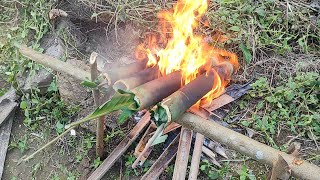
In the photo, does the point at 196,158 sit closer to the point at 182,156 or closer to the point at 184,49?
the point at 182,156

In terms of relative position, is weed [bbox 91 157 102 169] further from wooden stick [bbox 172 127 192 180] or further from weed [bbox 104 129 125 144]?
wooden stick [bbox 172 127 192 180]

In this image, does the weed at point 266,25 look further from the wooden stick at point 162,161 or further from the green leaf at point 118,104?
the green leaf at point 118,104

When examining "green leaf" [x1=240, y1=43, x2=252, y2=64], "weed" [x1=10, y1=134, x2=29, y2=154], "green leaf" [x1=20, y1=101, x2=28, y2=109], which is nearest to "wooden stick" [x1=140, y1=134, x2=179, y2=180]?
"green leaf" [x1=240, y1=43, x2=252, y2=64]

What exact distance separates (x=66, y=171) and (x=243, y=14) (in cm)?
237

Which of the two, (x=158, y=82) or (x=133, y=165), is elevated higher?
(x=158, y=82)

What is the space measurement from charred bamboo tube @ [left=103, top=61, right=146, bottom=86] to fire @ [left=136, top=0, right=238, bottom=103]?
9cm

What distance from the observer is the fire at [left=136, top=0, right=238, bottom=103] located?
10.3 feet

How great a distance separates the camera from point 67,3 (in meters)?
4.34

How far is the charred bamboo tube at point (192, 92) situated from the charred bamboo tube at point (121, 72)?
1.49 feet

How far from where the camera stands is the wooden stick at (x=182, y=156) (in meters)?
3.06

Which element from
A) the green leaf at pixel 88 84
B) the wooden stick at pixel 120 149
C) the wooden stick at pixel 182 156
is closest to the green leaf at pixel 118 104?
the green leaf at pixel 88 84

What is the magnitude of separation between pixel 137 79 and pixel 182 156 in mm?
799

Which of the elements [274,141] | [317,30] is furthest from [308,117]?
[317,30]

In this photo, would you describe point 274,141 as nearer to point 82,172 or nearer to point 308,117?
point 308,117
